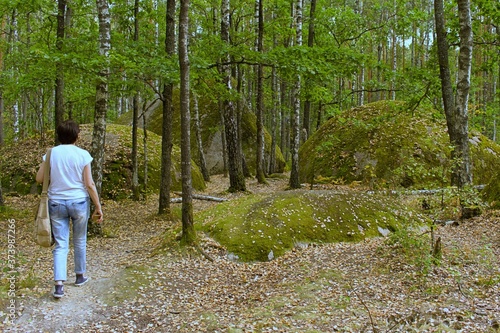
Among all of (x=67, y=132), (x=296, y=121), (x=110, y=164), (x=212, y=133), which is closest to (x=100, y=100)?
(x=67, y=132)

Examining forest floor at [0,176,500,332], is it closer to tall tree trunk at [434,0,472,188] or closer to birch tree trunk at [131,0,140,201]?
tall tree trunk at [434,0,472,188]

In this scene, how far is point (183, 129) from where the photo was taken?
21.0 feet

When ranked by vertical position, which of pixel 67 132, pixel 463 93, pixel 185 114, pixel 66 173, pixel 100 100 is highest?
pixel 463 93

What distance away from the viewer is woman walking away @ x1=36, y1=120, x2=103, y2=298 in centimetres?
438

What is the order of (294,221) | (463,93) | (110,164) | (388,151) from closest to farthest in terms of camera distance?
(294,221) → (463,93) → (110,164) → (388,151)

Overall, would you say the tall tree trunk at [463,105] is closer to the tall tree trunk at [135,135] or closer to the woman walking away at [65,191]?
the woman walking away at [65,191]

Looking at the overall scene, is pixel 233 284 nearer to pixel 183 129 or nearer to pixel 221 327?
pixel 221 327

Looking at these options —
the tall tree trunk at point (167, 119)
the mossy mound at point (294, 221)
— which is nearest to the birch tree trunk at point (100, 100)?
the tall tree trunk at point (167, 119)

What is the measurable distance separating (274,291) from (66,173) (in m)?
3.16

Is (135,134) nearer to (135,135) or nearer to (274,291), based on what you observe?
(135,135)

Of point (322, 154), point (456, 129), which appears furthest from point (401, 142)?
point (456, 129)

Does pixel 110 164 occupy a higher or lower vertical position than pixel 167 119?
lower

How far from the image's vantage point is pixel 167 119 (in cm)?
951

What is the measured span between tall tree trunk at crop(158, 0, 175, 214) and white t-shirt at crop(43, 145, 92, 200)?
4.89m
